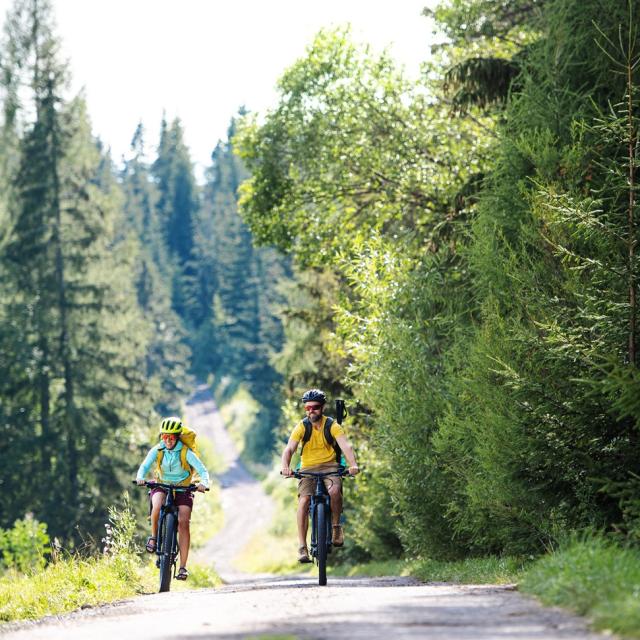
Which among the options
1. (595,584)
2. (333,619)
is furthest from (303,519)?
(595,584)

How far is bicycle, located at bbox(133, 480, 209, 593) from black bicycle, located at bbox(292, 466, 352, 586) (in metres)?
1.61

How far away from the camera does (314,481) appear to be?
41.1ft

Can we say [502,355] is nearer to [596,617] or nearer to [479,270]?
[479,270]

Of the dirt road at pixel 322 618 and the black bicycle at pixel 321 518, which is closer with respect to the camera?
the dirt road at pixel 322 618

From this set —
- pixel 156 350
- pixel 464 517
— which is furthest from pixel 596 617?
pixel 156 350

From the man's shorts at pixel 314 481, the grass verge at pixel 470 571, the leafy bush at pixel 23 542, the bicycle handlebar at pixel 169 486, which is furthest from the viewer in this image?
the leafy bush at pixel 23 542

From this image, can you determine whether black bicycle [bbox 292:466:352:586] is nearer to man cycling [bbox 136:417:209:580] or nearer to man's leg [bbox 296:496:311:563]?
man's leg [bbox 296:496:311:563]

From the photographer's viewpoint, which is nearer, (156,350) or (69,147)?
(69,147)

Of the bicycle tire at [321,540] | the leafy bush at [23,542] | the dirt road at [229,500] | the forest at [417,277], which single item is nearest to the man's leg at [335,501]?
the bicycle tire at [321,540]

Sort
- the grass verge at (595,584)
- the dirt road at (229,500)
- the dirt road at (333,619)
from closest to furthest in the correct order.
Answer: the grass verge at (595,584) < the dirt road at (333,619) < the dirt road at (229,500)

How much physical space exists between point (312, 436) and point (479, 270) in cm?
349

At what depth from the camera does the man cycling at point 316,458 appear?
12227 millimetres

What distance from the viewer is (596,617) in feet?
21.5

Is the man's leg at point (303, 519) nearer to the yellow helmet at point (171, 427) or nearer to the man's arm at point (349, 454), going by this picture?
the man's arm at point (349, 454)
